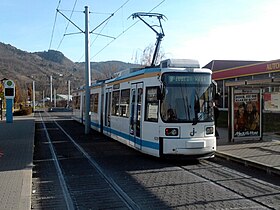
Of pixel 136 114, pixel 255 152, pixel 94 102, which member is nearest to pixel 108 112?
pixel 94 102

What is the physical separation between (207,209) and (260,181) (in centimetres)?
310

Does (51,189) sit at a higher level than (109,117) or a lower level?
lower

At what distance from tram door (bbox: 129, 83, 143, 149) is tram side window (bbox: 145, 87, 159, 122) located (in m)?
0.52

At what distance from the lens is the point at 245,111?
16688 millimetres

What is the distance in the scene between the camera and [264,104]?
16.6 metres

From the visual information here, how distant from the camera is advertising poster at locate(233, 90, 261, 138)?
54.6 ft

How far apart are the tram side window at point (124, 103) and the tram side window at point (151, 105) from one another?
8.17ft

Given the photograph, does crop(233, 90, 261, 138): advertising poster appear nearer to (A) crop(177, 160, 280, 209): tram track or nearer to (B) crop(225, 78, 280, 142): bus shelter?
(B) crop(225, 78, 280, 142): bus shelter

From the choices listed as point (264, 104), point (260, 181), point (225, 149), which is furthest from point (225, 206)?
point (264, 104)

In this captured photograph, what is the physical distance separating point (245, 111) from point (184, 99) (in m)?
5.52

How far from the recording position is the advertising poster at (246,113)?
16644 mm

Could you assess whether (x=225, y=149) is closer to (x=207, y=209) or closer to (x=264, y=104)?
(x=264, y=104)

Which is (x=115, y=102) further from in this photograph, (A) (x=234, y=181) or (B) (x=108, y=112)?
(A) (x=234, y=181)

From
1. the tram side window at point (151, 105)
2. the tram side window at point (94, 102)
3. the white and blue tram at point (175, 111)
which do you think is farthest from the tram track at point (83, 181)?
the tram side window at point (94, 102)
